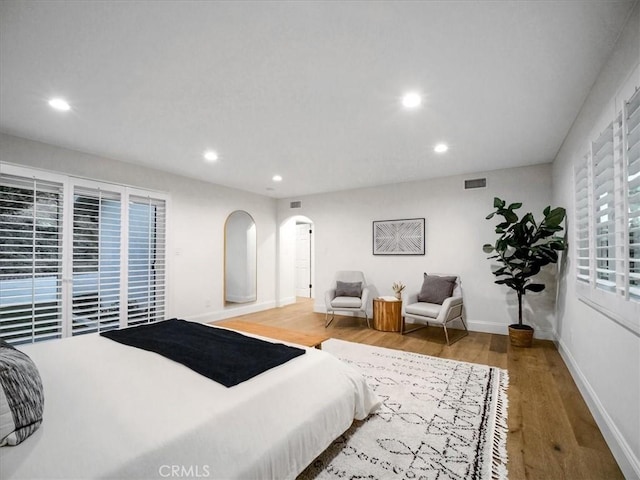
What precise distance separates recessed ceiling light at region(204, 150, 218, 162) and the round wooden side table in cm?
317

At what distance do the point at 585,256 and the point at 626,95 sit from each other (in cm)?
154

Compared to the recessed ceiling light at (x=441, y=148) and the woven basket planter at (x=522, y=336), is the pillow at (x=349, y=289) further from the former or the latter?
the recessed ceiling light at (x=441, y=148)

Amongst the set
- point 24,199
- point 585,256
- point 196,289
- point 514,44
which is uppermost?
point 514,44

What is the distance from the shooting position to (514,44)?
5.98 ft

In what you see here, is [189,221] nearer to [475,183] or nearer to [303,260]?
[303,260]

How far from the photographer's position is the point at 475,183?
470 centimetres

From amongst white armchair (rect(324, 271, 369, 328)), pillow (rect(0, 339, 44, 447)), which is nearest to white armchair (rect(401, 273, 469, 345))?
white armchair (rect(324, 271, 369, 328))

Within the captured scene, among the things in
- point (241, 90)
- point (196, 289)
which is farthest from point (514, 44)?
point (196, 289)

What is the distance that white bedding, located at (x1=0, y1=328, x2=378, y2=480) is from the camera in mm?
1042

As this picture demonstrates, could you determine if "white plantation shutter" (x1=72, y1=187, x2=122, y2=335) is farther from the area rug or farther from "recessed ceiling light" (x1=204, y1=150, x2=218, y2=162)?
the area rug

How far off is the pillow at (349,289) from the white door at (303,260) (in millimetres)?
3058

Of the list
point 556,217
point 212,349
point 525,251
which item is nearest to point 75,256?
point 212,349

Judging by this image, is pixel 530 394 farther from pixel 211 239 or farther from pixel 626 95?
pixel 211 239

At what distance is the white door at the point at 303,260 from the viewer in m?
8.43
